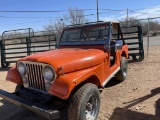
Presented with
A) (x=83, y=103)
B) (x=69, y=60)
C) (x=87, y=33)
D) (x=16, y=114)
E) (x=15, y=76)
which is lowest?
(x=16, y=114)

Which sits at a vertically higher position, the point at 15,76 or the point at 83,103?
the point at 15,76

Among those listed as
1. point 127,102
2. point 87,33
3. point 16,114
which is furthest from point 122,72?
point 16,114

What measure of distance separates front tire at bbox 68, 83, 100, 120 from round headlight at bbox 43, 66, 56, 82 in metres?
0.46

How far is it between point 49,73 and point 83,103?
2.40ft

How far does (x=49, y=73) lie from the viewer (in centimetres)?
350

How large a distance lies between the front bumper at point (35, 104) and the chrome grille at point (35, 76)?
0.58 feet

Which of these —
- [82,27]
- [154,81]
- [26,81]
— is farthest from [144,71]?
[26,81]

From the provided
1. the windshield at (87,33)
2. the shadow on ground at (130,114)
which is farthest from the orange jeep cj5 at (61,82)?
the shadow on ground at (130,114)

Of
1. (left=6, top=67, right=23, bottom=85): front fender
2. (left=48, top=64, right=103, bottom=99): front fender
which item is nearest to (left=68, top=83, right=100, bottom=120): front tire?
(left=48, top=64, right=103, bottom=99): front fender

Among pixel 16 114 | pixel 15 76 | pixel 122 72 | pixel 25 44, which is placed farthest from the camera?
pixel 25 44

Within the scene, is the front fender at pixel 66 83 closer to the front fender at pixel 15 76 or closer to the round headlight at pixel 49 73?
the round headlight at pixel 49 73

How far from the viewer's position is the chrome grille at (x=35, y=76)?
3.66 meters

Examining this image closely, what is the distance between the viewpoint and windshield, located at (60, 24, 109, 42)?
17.1 feet

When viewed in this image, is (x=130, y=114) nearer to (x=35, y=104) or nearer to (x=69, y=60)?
(x=69, y=60)
